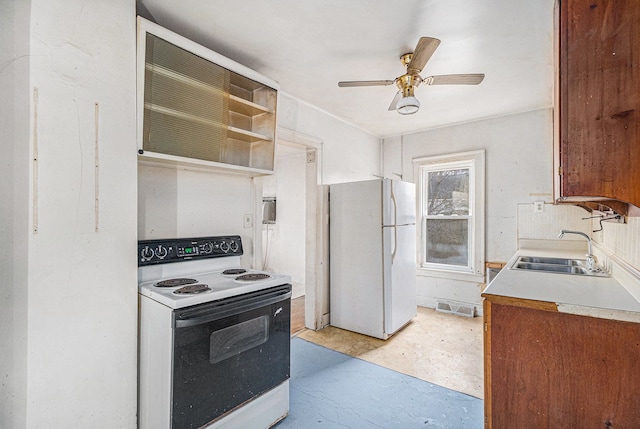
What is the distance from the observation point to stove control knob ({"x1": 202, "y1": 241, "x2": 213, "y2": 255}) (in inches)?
80.1

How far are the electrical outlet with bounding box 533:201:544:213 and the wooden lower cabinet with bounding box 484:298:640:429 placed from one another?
259cm

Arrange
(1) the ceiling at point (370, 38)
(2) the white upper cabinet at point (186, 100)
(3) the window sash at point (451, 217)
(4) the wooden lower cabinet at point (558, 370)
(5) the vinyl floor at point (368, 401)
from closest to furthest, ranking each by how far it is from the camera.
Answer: (4) the wooden lower cabinet at point (558, 370) < (2) the white upper cabinet at point (186, 100) < (1) the ceiling at point (370, 38) < (5) the vinyl floor at point (368, 401) < (3) the window sash at point (451, 217)

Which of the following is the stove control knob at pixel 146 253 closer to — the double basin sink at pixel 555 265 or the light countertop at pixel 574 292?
the light countertop at pixel 574 292

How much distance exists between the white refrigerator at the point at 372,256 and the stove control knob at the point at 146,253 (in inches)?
78.0

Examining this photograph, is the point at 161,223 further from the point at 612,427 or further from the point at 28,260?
the point at 612,427

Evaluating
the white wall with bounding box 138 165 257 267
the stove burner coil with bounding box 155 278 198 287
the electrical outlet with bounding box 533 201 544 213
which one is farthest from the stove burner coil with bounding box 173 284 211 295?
the electrical outlet with bounding box 533 201 544 213

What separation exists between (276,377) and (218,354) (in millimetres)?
455

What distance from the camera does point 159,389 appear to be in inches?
55.9

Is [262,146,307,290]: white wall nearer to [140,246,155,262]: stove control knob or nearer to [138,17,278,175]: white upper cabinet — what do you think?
[138,17,278,175]: white upper cabinet

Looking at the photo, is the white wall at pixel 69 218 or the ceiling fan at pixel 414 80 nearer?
the white wall at pixel 69 218

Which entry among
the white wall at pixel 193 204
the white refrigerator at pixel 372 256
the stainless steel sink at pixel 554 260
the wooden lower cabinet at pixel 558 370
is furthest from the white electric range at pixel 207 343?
the stainless steel sink at pixel 554 260

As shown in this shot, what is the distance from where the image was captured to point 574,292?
1.41 meters

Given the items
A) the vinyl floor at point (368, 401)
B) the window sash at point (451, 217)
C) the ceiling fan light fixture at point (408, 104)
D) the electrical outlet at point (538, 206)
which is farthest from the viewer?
the window sash at point (451, 217)

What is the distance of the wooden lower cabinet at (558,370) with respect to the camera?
1.11m
